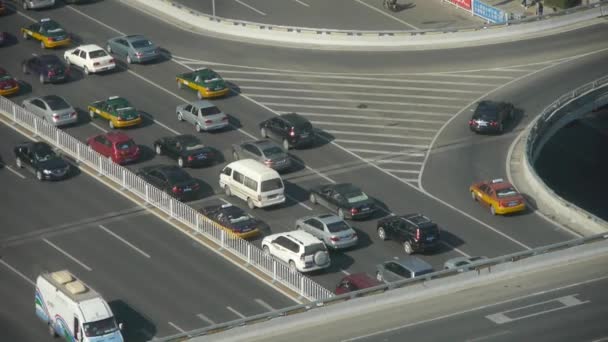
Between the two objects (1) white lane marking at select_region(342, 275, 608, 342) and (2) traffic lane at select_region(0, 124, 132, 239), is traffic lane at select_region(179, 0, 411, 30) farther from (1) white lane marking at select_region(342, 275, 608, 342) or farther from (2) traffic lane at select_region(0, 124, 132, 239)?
(1) white lane marking at select_region(342, 275, 608, 342)

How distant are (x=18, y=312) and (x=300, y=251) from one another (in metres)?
12.8

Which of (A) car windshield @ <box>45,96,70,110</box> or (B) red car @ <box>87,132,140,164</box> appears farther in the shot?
(A) car windshield @ <box>45,96,70,110</box>

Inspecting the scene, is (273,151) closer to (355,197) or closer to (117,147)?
(355,197)

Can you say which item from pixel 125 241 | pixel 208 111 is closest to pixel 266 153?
pixel 208 111

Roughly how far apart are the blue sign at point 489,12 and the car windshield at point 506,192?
84.9ft

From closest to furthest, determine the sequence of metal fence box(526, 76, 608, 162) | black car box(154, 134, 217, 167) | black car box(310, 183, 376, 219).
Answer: black car box(310, 183, 376, 219) < black car box(154, 134, 217, 167) < metal fence box(526, 76, 608, 162)

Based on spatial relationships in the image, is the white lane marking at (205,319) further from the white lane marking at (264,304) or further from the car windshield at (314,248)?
the car windshield at (314,248)

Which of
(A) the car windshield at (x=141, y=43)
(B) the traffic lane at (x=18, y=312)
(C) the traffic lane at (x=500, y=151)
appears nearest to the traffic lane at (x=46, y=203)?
(B) the traffic lane at (x=18, y=312)

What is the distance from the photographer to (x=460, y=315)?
186 ft

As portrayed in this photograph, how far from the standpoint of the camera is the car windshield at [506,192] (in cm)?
7131

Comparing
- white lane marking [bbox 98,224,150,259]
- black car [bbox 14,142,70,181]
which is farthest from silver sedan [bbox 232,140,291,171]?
white lane marking [bbox 98,224,150,259]

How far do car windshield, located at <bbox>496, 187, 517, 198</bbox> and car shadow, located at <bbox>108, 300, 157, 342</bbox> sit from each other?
1996 centimetres

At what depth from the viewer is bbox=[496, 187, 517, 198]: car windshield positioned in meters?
71.3

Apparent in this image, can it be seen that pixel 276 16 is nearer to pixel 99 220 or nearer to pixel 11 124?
pixel 11 124
